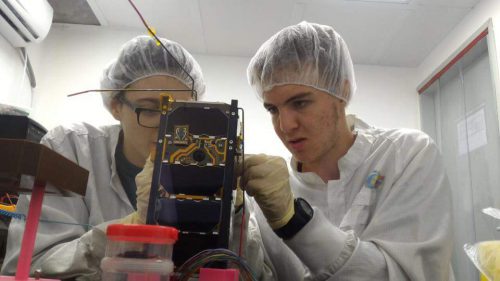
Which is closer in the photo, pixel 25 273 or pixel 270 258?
pixel 25 273

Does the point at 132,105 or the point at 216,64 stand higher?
the point at 216,64

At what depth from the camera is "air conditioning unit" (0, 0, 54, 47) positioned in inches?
87.0

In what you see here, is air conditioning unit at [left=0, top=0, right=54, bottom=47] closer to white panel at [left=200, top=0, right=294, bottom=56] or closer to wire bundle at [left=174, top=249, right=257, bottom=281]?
white panel at [left=200, top=0, right=294, bottom=56]

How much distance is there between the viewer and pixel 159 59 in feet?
4.53

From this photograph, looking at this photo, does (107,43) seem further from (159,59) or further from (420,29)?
(420,29)

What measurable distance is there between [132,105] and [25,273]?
0.85 metres

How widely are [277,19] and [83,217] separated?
197cm

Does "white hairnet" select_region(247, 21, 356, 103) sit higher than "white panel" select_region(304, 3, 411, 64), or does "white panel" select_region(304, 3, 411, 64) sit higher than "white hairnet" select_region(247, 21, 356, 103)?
"white panel" select_region(304, 3, 411, 64)

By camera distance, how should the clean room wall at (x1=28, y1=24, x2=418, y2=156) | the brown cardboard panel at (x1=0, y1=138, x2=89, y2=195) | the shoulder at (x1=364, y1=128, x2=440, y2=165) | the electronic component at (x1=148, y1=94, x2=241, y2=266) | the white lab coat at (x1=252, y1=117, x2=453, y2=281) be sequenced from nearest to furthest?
the brown cardboard panel at (x1=0, y1=138, x2=89, y2=195)
the electronic component at (x1=148, y1=94, x2=241, y2=266)
the white lab coat at (x1=252, y1=117, x2=453, y2=281)
the shoulder at (x1=364, y1=128, x2=440, y2=165)
the clean room wall at (x1=28, y1=24, x2=418, y2=156)

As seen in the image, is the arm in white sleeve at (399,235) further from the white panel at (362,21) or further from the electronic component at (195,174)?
the white panel at (362,21)

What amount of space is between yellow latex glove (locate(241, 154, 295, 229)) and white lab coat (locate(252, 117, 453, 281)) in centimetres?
7

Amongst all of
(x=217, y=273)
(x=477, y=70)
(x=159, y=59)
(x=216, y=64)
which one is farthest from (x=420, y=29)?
(x=217, y=273)

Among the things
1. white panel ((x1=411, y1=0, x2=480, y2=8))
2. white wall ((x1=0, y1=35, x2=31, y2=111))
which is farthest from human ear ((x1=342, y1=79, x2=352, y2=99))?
white wall ((x1=0, y1=35, x2=31, y2=111))

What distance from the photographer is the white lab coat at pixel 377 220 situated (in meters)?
0.89
